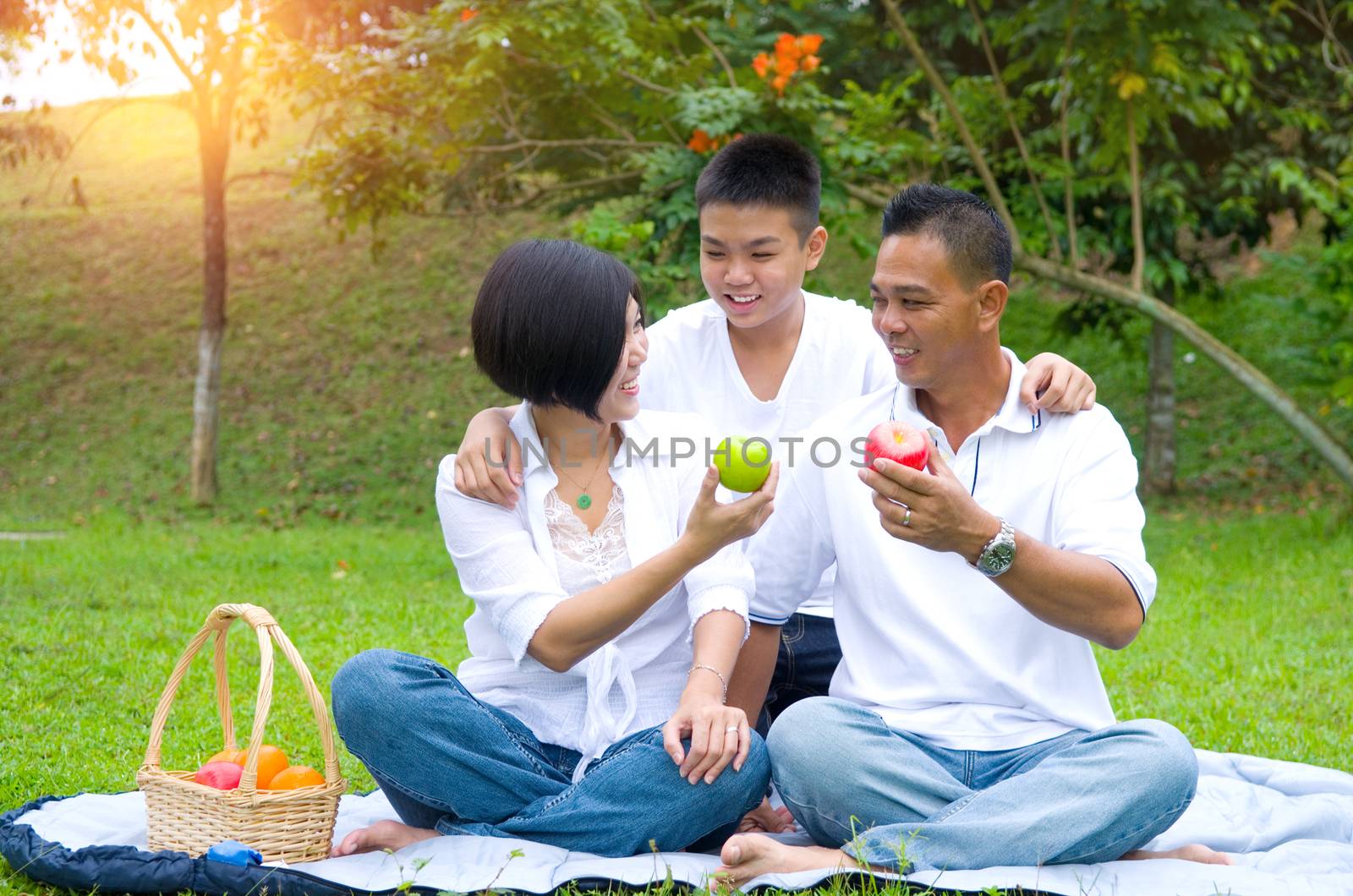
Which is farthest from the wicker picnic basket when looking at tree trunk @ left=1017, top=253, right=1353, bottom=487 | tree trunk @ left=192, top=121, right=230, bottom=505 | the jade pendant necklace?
tree trunk @ left=192, top=121, right=230, bottom=505

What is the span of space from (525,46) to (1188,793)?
22.2ft

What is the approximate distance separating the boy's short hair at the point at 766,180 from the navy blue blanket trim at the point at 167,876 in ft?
7.25

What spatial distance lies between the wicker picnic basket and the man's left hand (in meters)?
1.54

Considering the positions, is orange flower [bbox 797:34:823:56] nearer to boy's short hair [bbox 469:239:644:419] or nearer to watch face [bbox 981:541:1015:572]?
boy's short hair [bbox 469:239:644:419]

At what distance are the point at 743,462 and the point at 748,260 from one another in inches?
48.9

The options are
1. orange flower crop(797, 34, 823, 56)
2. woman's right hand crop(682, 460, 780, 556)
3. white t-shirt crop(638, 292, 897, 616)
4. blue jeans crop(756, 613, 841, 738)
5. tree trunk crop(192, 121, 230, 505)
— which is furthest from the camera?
tree trunk crop(192, 121, 230, 505)

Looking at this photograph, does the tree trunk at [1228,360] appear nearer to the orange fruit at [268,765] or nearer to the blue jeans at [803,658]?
the blue jeans at [803,658]

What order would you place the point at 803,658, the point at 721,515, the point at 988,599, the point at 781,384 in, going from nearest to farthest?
the point at 721,515 < the point at 988,599 < the point at 803,658 < the point at 781,384

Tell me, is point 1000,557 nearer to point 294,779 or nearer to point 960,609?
point 960,609

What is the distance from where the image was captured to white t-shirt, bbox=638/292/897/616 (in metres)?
4.33

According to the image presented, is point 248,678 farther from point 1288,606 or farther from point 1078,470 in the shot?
point 1288,606

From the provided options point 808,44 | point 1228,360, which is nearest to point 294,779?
point 808,44

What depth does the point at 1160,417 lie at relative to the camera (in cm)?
1252

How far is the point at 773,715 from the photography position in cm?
432
